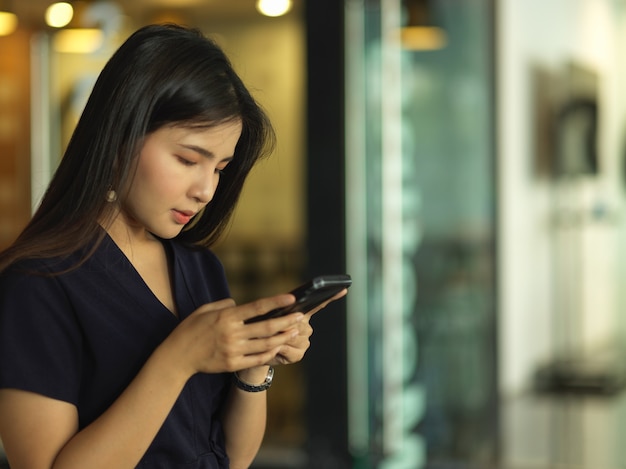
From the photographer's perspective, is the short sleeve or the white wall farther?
the white wall

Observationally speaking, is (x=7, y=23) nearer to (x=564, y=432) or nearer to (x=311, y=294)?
(x=564, y=432)

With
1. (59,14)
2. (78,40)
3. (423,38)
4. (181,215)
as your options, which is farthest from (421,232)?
(181,215)

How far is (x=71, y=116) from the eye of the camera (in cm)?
436

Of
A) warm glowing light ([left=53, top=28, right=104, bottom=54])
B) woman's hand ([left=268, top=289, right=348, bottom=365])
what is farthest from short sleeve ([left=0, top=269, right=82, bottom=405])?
warm glowing light ([left=53, top=28, right=104, bottom=54])

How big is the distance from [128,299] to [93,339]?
0.20ft

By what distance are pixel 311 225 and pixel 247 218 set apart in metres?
1.32

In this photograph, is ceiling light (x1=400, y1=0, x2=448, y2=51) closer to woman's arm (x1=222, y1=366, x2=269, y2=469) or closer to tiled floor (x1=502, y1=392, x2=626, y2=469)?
tiled floor (x1=502, y1=392, x2=626, y2=469)

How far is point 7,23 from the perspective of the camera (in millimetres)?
4215

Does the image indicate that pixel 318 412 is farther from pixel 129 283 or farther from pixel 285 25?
pixel 129 283

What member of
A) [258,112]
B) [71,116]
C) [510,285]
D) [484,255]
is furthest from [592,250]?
[258,112]

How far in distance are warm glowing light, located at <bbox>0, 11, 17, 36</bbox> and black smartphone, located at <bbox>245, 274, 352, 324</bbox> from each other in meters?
3.33

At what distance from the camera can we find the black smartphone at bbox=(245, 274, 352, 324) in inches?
45.8

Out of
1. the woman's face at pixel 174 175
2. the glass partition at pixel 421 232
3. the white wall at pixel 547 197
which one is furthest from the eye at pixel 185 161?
the white wall at pixel 547 197

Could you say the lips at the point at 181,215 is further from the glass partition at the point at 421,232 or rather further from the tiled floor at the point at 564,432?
the tiled floor at the point at 564,432
